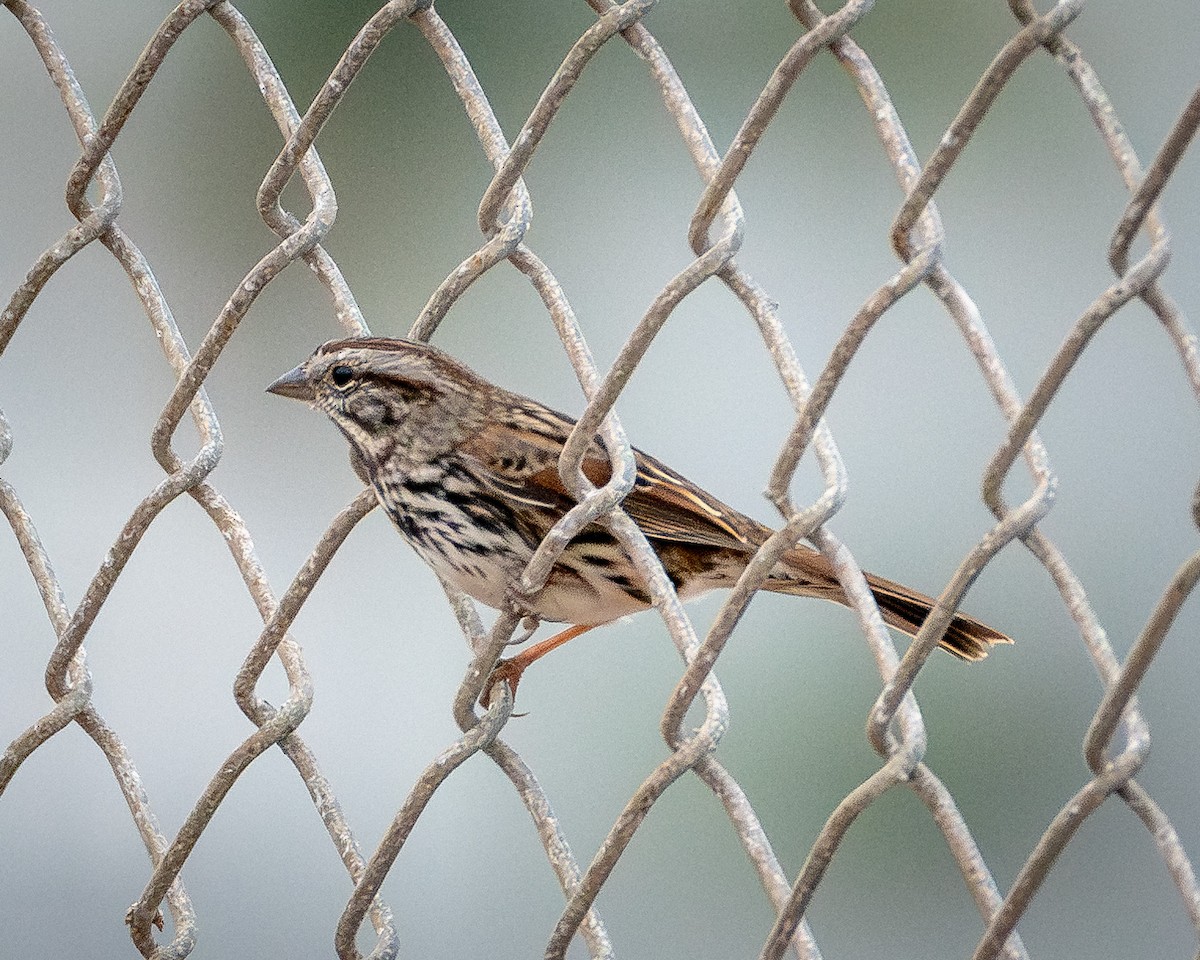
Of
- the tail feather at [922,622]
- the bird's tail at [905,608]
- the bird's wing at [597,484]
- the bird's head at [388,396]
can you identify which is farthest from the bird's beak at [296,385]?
the tail feather at [922,622]

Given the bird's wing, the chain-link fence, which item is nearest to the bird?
the bird's wing

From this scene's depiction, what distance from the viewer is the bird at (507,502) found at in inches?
83.8

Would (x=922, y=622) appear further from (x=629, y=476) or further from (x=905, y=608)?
(x=629, y=476)

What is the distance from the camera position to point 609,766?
4418mm

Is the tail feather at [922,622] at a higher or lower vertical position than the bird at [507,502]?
lower

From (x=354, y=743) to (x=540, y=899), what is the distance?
77 cm

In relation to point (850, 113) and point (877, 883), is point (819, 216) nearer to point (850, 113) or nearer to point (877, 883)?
point (850, 113)

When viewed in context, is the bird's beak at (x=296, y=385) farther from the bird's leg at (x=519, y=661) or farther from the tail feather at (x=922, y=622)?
the tail feather at (x=922, y=622)

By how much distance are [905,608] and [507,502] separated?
0.62 m

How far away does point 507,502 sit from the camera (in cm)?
224

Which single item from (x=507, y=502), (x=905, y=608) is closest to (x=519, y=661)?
(x=507, y=502)

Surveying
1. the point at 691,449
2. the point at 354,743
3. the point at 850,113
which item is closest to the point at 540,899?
the point at 354,743

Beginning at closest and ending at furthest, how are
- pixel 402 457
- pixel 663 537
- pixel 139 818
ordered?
1. pixel 139 818
2. pixel 663 537
3. pixel 402 457

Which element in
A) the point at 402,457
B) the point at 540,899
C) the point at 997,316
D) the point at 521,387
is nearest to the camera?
the point at 402,457
